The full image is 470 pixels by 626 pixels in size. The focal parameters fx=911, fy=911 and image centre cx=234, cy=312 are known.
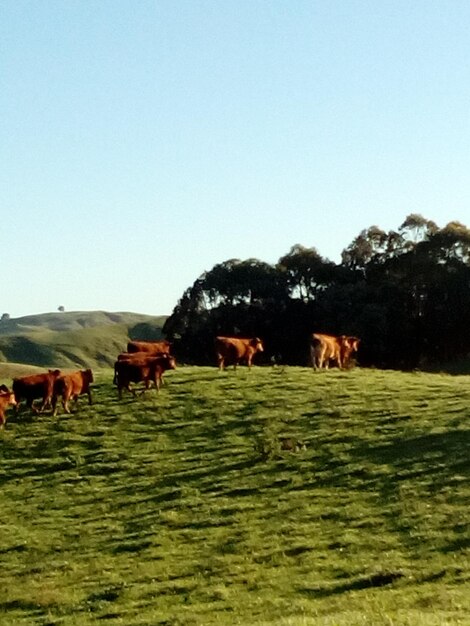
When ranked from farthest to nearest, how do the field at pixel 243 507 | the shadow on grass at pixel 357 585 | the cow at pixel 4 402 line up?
1. the cow at pixel 4 402
2. the field at pixel 243 507
3. the shadow on grass at pixel 357 585

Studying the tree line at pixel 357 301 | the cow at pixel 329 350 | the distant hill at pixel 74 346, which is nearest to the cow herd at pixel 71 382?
the cow at pixel 329 350

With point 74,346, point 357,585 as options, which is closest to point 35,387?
point 357,585

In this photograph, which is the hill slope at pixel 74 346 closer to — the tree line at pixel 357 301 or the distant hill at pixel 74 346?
the distant hill at pixel 74 346

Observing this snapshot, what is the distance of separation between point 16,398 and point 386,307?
118ft

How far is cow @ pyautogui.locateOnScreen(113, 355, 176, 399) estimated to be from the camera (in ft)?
98.7

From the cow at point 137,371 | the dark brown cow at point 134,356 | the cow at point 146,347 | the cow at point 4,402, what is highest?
the cow at point 146,347

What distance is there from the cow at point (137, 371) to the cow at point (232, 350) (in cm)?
395

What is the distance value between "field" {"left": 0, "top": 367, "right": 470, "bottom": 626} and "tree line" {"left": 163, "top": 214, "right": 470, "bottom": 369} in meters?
30.4

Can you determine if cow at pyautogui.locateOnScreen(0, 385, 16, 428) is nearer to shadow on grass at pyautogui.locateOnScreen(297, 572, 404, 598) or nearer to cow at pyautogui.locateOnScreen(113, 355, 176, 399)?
cow at pyautogui.locateOnScreen(113, 355, 176, 399)

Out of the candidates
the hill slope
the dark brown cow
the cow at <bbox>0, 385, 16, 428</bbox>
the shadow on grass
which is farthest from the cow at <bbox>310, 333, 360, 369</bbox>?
the hill slope

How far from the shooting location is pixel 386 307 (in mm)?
60969

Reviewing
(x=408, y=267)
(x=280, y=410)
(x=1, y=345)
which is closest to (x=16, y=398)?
(x=280, y=410)

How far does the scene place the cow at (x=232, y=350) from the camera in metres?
34.6

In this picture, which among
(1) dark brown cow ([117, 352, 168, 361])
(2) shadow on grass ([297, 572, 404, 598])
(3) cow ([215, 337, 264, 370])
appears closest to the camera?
(2) shadow on grass ([297, 572, 404, 598])
